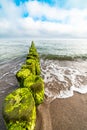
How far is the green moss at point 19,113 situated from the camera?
4660 millimetres

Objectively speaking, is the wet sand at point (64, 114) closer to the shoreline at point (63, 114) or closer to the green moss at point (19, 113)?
the shoreline at point (63, 114)

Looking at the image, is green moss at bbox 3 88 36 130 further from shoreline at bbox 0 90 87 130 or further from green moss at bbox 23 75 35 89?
green moss at bbox 23 75 35 89

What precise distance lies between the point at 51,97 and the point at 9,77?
6.13m

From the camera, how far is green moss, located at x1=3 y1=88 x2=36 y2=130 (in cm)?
466

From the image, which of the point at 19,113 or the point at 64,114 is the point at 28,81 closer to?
the point at 64,114

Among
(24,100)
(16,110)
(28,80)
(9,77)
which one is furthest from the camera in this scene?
(9,77)

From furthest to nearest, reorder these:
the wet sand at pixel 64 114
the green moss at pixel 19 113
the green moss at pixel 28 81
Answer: the green moss at pixel 28 81 → the wet sand at pixel 64 114 → the green moss at pixel 19 113

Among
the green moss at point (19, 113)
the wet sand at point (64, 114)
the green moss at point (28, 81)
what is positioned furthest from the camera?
the green moss at point (28, 81)

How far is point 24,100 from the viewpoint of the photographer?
18.2 ft

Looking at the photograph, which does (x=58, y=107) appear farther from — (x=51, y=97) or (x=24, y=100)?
(x=24, y=100)

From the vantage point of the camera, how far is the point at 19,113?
190 inches

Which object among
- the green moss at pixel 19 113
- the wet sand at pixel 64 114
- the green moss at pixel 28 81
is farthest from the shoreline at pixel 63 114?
the green moss at pixel 28 81

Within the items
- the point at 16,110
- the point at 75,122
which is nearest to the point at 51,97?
the point at 75,122

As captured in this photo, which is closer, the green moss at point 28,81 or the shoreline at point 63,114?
the shoreline at point 63,114
